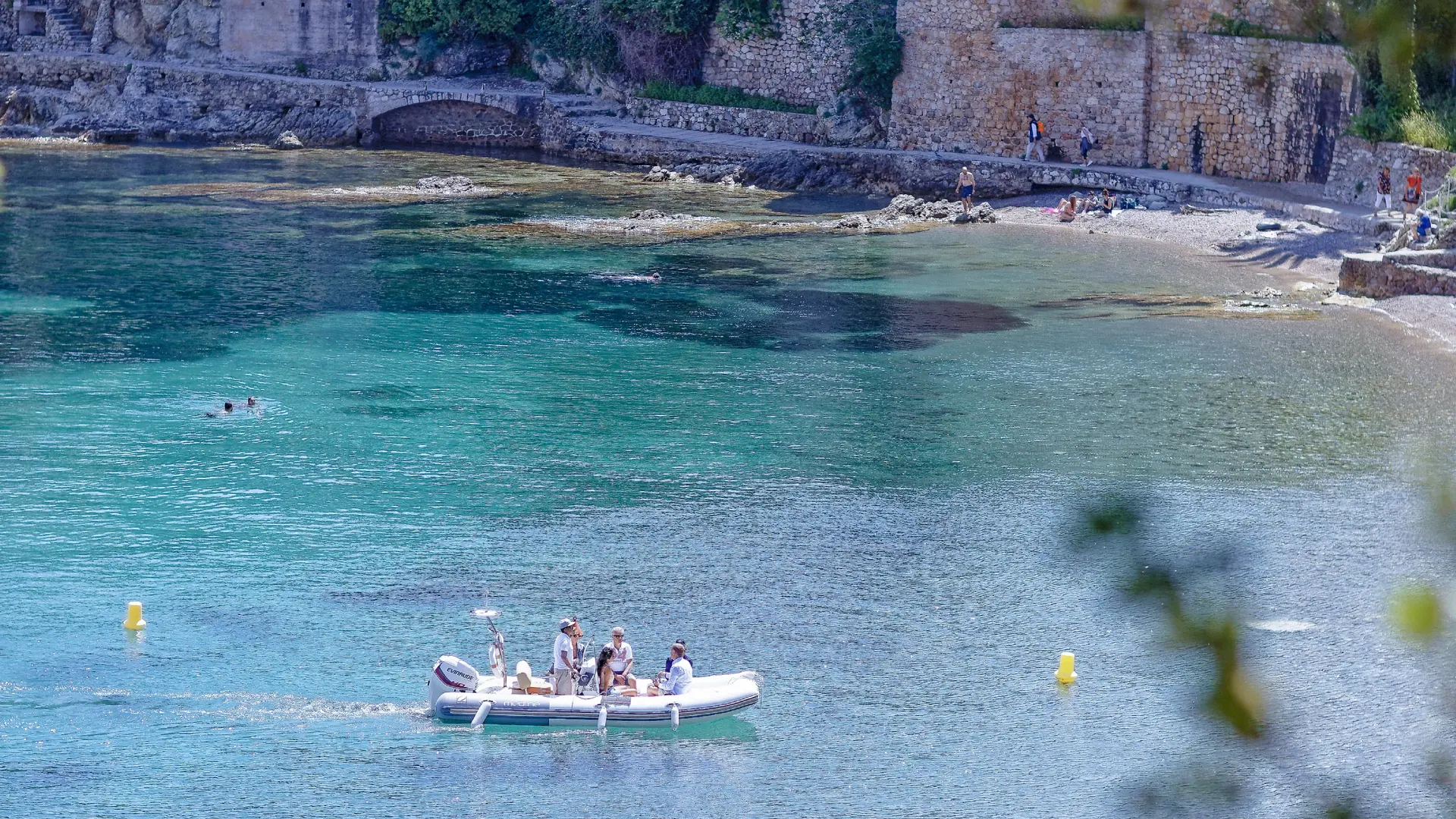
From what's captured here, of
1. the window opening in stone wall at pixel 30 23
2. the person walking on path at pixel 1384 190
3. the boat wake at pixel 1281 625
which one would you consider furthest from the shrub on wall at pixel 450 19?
the boat wake at pixel 1281 625

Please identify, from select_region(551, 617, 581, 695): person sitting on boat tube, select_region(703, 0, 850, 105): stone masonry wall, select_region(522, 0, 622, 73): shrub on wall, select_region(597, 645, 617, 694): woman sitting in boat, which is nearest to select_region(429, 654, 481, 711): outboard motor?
select_region(551, 617, 581, 695): person sitting on boat tube

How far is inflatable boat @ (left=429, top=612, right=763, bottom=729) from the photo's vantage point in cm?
1539

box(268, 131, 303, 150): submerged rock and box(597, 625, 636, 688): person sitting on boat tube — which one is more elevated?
box(268, 131, 303, 150): submerged rock

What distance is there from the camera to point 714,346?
29.5m

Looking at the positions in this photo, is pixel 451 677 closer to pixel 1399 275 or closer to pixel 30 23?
pixel 1399 275

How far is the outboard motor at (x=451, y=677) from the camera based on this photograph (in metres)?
15.3

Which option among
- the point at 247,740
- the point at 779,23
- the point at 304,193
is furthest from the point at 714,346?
the point at 779,23

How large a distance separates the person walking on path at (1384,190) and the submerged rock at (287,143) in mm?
32181

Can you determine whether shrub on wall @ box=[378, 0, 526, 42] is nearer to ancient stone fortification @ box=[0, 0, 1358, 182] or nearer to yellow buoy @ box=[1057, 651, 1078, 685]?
ancient stone fortification @ box=[0, 0, 1358, 182]

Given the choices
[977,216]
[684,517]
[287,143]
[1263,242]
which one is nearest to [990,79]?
[977,216]

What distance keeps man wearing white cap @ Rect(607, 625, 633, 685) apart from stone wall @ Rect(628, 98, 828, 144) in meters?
33.6

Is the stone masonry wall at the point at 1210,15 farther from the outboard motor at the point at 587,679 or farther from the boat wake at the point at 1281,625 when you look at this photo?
the outboard motor at the point at 587,679

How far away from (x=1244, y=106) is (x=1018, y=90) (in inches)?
242

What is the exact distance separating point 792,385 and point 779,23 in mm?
24496
